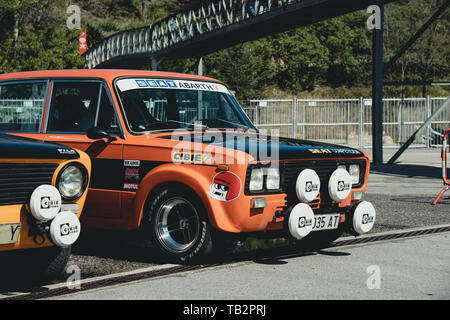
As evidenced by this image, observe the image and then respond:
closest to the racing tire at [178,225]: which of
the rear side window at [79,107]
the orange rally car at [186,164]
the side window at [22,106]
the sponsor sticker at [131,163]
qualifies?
the orange rally car at [186,164]

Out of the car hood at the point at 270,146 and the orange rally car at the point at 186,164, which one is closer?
the orange rally car at the point at 186,164

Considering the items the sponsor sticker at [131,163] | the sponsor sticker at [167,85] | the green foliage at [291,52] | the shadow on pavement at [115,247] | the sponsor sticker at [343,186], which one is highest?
the green foliage at [291,52]

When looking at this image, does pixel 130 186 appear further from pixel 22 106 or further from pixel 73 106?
pixel 22 106

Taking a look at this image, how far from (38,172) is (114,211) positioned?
4.91 feet

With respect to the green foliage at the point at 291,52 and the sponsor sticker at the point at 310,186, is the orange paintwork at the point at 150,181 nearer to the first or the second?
the sponsor sticker at the point at 310,186

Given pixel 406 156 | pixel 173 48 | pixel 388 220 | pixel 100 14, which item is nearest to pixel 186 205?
pixel 388 220

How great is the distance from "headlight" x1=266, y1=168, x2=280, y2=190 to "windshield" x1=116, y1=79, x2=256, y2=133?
3.75ft

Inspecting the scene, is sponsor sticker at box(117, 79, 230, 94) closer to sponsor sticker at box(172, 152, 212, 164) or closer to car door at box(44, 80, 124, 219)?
car door at box(44, 80, 124, 219)

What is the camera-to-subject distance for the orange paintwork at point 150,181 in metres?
6.00

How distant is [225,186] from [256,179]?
29 centimetres

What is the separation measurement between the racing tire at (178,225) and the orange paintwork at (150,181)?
11cm

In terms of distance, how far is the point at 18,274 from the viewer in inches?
241

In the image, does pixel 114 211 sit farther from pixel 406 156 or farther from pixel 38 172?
pixel 406 156

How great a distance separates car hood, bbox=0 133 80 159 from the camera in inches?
203
